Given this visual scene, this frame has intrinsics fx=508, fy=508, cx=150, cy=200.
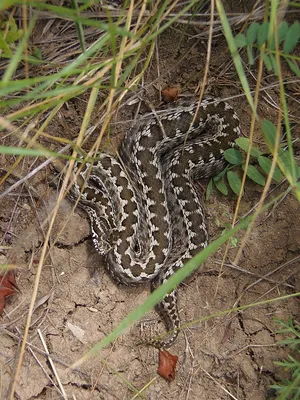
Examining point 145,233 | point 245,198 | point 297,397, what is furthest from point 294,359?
point 145,233

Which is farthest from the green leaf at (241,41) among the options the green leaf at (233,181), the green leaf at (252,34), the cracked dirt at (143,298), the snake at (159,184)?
the green leaf at (233,181)

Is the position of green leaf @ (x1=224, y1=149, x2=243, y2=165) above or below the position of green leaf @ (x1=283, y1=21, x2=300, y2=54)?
below

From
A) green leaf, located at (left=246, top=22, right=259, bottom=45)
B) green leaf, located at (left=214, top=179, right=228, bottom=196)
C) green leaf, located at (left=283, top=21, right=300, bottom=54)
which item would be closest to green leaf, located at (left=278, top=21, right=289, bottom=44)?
green leaf, located at (left=283, top=21, right=300, bottom=54)

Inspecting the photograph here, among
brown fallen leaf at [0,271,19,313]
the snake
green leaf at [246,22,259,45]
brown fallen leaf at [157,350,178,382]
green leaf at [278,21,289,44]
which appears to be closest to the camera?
green leaf at [278,21,289,44]

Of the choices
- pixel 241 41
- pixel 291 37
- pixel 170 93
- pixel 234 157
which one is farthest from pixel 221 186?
pixel 291 37

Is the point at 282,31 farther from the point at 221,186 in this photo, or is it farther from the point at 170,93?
the point at 221,186

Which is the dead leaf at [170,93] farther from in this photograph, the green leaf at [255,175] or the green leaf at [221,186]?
the green leaf at [255,175]

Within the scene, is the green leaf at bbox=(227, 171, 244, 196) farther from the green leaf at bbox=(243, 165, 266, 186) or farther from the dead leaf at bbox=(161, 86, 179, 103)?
the dead leaf at bbox=(161, 86, 179, 103)
